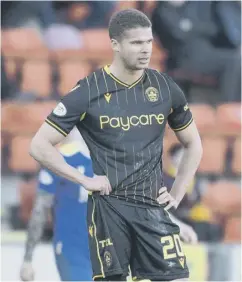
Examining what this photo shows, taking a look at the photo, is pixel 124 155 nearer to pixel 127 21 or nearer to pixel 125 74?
pixel 125 74

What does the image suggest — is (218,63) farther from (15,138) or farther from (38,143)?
(38,143)

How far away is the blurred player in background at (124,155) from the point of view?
3748 millimetres

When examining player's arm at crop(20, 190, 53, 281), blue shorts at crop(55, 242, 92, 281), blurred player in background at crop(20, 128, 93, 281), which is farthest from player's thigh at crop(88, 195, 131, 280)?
player's arm at crop(20, 190, 53, 281)

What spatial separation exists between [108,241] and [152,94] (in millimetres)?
681

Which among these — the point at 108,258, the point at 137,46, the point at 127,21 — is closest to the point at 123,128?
the point at 137,46

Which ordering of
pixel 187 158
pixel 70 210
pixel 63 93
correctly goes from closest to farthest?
pixel 187 158 < pixel 70 210 < pixel 63 93

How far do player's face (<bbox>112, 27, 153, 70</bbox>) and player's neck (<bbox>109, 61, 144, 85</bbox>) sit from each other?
5cm

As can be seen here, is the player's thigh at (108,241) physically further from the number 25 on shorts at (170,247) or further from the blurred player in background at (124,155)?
the number 25 on shorts at (170,247)

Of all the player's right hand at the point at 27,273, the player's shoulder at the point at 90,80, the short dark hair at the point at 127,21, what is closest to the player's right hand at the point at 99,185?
the player's shoulder at the point at 90,80

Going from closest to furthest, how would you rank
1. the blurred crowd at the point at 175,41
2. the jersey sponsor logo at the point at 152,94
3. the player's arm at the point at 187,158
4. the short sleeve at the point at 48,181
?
the jersey sponsor logo at the point at 152,94 → the player's arm at the point at 187,158 → the short sleeve at the point at 48,181 → the blurred crowd at the point at 175,41

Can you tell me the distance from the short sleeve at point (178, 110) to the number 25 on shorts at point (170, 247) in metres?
0.53

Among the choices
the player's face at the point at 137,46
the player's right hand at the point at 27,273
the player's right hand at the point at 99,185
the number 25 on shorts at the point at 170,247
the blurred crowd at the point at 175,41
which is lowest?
the player's right hand at the point at 27,273

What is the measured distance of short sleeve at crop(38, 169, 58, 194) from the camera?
16.3 ft

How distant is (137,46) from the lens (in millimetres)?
3732
